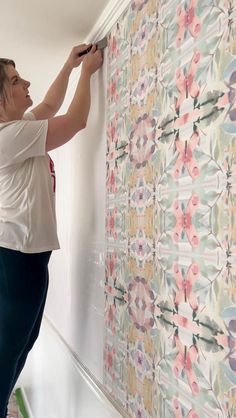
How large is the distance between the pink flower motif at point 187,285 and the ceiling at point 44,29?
909 millimetres

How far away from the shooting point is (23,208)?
4.33ft

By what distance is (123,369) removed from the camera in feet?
3.77

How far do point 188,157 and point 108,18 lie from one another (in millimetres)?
730

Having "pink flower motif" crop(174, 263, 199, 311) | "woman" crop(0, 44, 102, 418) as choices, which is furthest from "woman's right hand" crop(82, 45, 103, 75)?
"pink flower motif" crop(174, 263, 199, 311)

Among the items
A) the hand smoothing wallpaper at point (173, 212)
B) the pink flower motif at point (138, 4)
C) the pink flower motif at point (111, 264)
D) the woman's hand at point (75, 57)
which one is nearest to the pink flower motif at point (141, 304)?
the hand smoothing wallpaper at point (173, 212)

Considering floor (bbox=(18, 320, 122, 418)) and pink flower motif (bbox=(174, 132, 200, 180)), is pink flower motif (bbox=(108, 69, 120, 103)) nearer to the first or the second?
pink flower motif (bbox=(174, 132, 200, 180))

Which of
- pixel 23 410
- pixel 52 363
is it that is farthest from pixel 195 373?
pixel 23 410

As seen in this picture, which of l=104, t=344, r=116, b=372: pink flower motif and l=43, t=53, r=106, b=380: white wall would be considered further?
l=43, t=53, r=106, b=380: white wall

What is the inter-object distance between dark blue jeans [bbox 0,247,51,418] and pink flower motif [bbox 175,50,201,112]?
71 centimetres

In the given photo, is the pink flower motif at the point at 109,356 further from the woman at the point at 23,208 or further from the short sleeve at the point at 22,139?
the short sleeve at the point at 22,139

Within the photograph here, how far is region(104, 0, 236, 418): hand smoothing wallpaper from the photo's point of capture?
70 cm

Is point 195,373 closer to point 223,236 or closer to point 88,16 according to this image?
point 223,236

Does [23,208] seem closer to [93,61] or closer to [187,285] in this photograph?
[93,61]

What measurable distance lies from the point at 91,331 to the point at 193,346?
752mm
